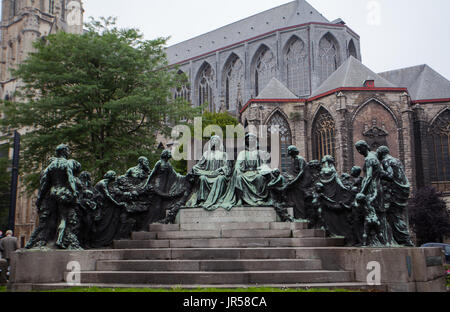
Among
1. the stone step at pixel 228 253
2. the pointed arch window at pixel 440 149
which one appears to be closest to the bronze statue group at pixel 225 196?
the stone step at pixel 228 253

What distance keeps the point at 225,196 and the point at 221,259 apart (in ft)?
8.00

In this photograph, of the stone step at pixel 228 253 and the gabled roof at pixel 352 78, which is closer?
the stone step at pixel 228 253

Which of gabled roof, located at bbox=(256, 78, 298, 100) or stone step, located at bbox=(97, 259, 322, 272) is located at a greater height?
gabled roof, located at bbox=(256, 78, 298, 100)

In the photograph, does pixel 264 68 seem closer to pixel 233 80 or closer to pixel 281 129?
pixel 233 80

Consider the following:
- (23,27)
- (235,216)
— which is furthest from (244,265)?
(23,27)

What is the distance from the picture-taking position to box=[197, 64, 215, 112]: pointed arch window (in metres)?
54.8

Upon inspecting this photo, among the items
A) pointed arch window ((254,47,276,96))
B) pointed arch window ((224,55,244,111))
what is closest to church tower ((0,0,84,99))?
pointed arch window ((224,55,244,111))

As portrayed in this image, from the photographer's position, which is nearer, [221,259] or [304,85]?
[221,259]

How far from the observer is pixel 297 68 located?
46.5 meters

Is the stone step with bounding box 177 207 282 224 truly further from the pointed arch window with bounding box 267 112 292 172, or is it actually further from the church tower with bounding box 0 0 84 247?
the church tower with bounding box 0 0 84 247

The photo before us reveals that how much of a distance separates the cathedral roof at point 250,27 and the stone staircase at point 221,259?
45734 mm

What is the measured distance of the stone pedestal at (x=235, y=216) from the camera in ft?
30.6

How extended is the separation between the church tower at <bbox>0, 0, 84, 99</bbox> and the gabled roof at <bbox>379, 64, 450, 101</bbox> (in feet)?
127

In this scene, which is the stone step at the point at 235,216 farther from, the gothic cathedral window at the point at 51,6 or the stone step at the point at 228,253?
the gothic cathedral window at the point at 51,6
